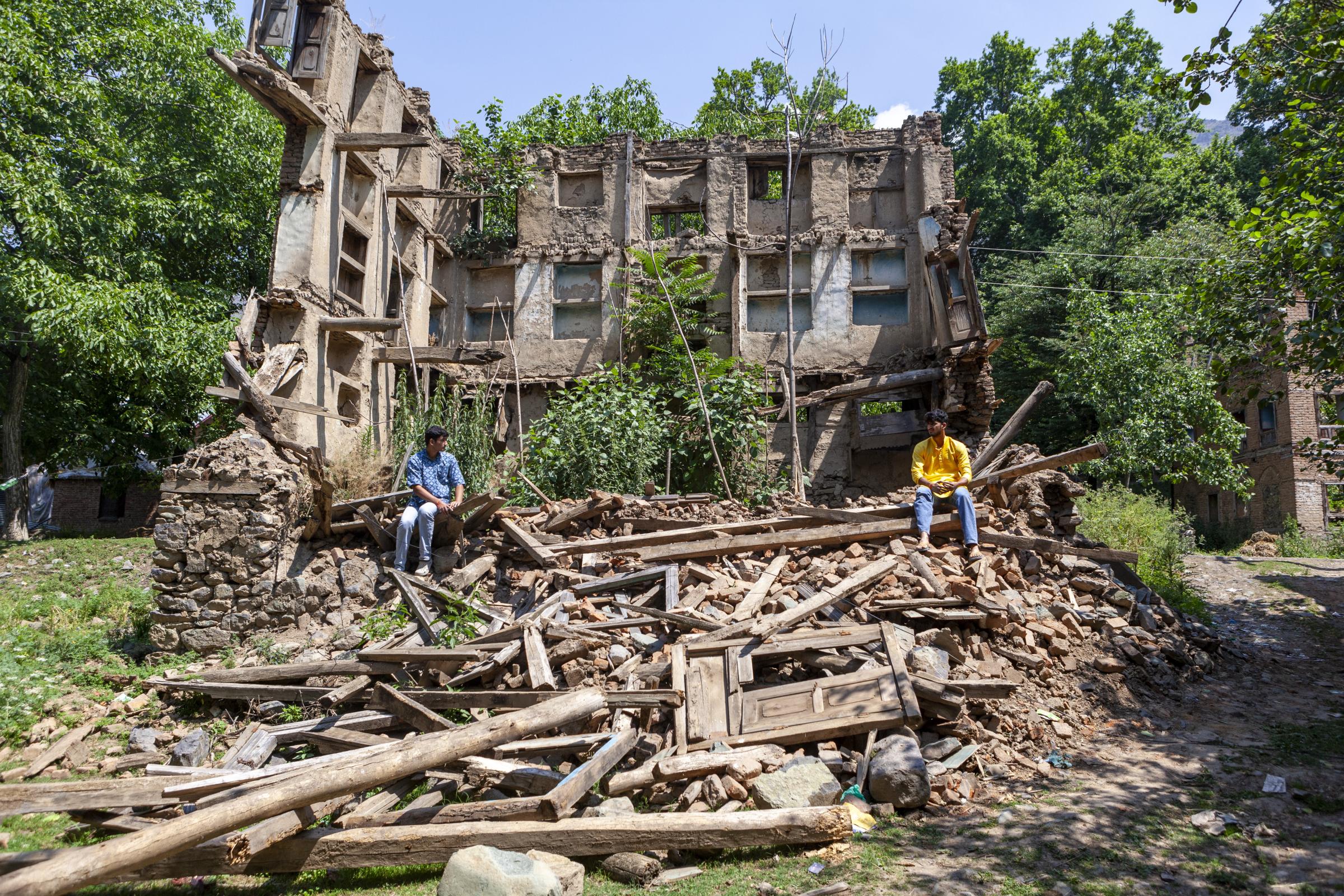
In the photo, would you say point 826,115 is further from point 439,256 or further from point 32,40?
point 32,40

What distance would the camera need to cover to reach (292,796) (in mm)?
4387

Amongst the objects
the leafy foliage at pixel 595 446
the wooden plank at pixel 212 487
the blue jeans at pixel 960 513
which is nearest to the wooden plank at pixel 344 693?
the wooden plank at pixel 212 487

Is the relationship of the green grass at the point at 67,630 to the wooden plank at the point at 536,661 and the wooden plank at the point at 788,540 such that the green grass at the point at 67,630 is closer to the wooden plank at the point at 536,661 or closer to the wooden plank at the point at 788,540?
the wooden plank at the point at 536,661

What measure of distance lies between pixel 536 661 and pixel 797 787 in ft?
8.42

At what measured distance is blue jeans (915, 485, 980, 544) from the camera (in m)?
8.97

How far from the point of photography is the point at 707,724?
20.5ft

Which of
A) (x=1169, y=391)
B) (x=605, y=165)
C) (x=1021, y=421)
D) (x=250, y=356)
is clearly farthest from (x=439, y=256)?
(x=1169, y=391)

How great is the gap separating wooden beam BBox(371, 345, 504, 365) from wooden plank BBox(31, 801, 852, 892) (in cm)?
1039

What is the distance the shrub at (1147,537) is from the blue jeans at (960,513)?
142 inches

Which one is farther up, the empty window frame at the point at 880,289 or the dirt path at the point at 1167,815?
the empty window frame at the point at 880,289

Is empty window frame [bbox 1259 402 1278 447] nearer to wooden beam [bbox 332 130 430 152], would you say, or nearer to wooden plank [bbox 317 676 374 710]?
wooden beam [bbox 332 130 430 152]

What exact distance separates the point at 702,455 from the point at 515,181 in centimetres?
837

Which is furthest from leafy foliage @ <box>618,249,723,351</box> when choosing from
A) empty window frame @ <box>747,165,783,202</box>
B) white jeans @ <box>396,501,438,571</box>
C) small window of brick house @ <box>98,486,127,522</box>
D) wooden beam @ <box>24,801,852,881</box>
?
small window of brick house @ <box>98,486,127,522</box>

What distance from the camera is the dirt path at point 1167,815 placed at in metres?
4.53
